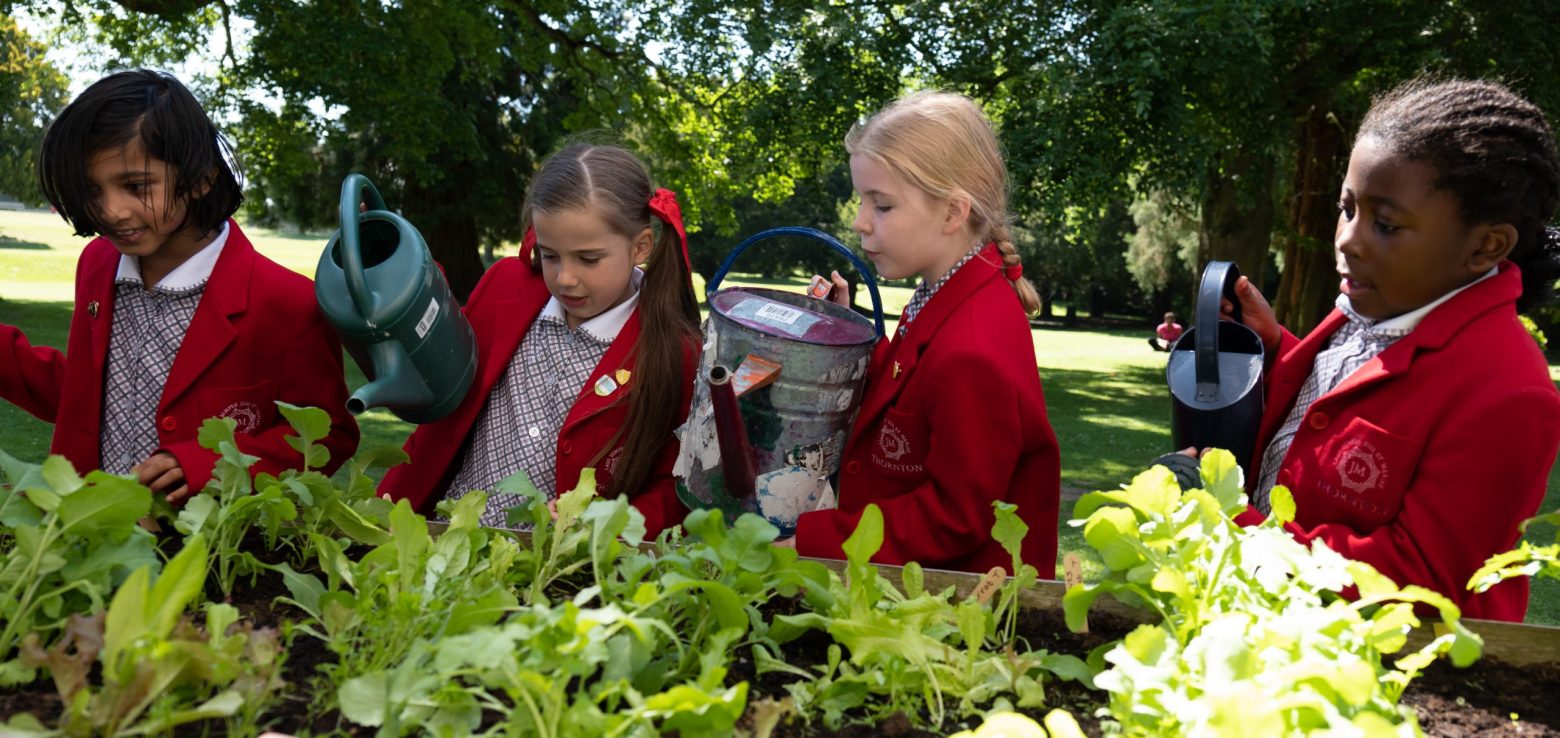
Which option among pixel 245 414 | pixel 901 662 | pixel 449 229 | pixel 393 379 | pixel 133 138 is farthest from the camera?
pixel 449 229

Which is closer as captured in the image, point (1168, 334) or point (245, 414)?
point (245, 414)

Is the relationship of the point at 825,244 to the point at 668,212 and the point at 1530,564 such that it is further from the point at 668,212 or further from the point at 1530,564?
the point at 1530,564

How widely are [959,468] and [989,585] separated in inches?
21.0

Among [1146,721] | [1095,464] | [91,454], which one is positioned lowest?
[1095,464]

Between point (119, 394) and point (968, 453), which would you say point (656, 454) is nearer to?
point (968, 453)

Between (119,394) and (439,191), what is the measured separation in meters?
16.6

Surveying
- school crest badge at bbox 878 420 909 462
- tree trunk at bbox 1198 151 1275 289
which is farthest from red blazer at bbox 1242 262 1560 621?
tree trunk at bbox 1198 151 1275 289

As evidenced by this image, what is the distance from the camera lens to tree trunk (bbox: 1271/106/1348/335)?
14.5 metres

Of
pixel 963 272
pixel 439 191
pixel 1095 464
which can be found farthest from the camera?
pixel 439 191

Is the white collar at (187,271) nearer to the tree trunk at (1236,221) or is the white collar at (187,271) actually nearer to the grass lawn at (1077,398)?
the grass lawn at (1077,398)

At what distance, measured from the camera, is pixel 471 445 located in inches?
95.3

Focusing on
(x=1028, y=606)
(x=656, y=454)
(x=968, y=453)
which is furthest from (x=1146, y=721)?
(x=656, y=454)

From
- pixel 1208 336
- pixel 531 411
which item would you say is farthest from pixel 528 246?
pixel 1208 336

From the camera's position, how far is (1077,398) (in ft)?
51.5
